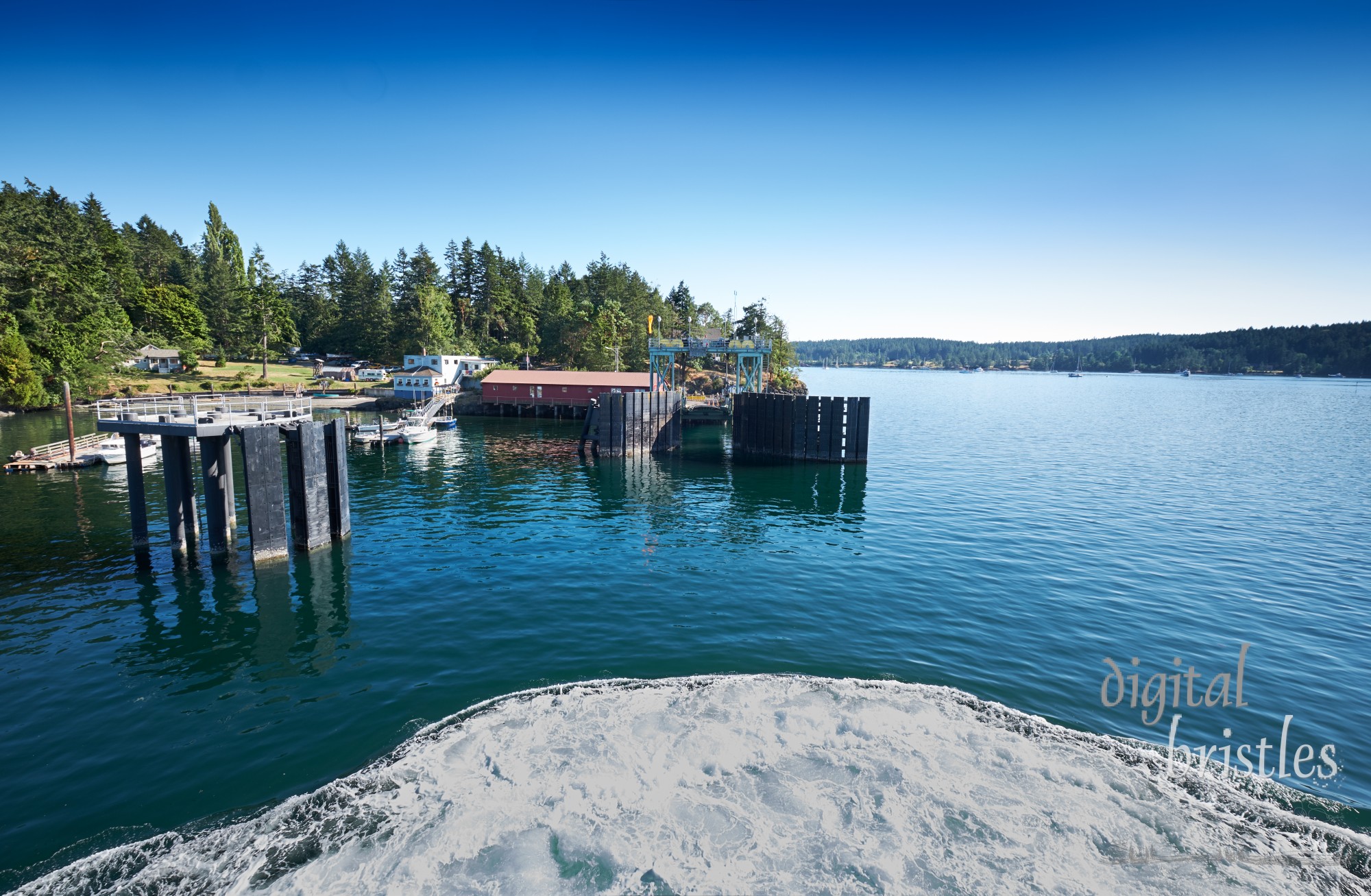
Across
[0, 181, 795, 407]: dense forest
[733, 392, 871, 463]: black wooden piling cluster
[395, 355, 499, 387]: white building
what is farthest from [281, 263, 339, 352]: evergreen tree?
[733, 392, 871, 463]: black wooden piling cluster

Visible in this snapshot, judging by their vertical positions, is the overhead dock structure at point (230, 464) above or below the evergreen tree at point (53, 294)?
below

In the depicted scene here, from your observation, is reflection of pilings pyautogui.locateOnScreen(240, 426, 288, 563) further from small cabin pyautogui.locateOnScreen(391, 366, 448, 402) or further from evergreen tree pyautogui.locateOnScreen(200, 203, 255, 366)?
evergreen tree pyautogui.locateOnScreen(200, 203, 255, 366)

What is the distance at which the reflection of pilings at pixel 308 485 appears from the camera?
78.3ft

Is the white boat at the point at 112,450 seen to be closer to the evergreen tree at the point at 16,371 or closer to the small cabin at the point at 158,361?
the evergreen tree at the point at 16,371

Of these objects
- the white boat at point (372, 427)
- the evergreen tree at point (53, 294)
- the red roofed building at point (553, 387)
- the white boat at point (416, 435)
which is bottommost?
the white boat at point (416, 435)

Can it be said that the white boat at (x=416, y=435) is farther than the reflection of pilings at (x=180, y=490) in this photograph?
Yes

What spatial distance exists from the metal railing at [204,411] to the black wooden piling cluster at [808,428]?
3409 cm

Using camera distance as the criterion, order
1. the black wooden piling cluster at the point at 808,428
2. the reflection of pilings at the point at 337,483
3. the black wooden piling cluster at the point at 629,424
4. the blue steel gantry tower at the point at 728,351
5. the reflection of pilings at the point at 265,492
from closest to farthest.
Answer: the reflection of pilings at the point at 265,492 < the reflection of pilings at the point at 337,483 < the black wooden piling cluster at the point at 808,428 < the black wooden piling cluster at the point at 629,424 < the blue steel gantry tower at the point at 728,351

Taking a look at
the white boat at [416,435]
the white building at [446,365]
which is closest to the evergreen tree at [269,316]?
the white building at [446,365]

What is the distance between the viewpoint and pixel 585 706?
14.5 m

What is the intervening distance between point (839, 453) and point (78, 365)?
79.6 meters

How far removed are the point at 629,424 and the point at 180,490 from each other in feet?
103

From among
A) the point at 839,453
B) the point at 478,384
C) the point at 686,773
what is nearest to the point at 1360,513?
the point at 839,453

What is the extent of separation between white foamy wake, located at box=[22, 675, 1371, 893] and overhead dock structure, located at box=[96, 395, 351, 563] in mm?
14287
